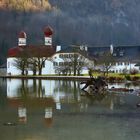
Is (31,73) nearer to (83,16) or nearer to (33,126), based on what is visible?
(33,126)

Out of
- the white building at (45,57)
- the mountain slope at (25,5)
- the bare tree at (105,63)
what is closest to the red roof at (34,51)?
the white building at (45,57)

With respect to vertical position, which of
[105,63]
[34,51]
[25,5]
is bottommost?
[105,63]

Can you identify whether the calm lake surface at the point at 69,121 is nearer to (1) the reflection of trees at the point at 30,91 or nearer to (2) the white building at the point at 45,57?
(1) the reflection of trees at the point at 30,91

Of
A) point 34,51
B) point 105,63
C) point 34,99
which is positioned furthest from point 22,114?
point 34,51

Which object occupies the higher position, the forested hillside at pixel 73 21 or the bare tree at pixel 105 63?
the forested hillside at pixel 73 21

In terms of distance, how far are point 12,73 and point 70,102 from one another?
59.4 metres

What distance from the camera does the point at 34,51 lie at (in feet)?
266

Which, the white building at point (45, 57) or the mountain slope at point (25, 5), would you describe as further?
the mountain slope at point (25, 5)

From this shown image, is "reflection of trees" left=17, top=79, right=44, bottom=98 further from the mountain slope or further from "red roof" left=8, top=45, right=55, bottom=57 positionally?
the mountain slope

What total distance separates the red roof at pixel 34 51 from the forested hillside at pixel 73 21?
30.5m

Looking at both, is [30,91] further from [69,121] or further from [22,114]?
[69,121]

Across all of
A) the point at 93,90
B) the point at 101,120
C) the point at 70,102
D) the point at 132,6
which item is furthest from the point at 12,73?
the point at 132,6

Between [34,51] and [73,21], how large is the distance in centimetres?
7647

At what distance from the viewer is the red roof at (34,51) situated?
80.1 m
